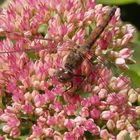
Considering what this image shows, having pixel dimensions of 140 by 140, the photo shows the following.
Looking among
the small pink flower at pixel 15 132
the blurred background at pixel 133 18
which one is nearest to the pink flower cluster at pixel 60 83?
the small pink flower at pixel 15 132

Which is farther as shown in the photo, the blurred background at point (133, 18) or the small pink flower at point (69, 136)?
the blurred background at point (133, 18)

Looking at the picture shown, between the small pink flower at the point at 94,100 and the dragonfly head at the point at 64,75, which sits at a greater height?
the dragonfly head at the point at 64,75

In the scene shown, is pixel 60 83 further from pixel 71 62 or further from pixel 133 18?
pixel 133 18

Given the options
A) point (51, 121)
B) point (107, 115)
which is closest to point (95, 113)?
point (107, 115)

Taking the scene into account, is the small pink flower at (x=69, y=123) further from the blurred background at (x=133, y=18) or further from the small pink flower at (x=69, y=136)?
the blurred background at (x=133, y=18)

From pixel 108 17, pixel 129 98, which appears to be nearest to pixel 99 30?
pixel 108 17

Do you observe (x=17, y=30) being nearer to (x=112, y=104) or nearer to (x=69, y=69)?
(x=69, y=69)
